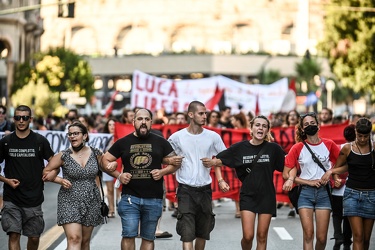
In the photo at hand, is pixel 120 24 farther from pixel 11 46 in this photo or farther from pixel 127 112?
pixel 127 112

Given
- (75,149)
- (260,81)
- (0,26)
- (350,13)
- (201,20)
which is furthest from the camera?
(201,20)

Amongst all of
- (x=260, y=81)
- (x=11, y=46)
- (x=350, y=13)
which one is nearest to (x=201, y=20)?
(x=260, y=81)

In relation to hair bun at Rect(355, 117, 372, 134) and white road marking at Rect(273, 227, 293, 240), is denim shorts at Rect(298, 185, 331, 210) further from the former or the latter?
white road marking at Rect(273, 227, 293, 240)

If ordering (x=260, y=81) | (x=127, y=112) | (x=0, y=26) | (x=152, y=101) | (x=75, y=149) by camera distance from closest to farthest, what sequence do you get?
(x=75, y=149), (x=127, y=112), (x=152, y=101), (x=0, y=26), (x=260, y=81)

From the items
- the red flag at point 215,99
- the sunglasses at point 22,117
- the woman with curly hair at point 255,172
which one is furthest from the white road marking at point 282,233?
the red flag at point 215,99

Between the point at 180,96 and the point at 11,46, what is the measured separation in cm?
3629

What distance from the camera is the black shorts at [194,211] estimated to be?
35.9ft

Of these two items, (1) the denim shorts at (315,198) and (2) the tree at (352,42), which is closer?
(1) the denim shorts at (315,198)

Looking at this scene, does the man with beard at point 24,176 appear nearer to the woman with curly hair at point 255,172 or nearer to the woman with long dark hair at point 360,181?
the woman with curly hair at point 255,172

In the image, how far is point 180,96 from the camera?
29.1 meters

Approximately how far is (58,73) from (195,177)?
182 feet

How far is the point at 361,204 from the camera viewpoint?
1085 centimetres

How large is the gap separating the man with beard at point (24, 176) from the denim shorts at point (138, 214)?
0.98 metres

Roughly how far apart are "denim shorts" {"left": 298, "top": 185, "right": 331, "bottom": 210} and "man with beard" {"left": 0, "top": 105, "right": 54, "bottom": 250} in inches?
106
